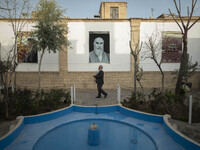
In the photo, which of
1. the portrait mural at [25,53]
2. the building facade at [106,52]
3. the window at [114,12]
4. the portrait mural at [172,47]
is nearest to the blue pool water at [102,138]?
the building facade at [106,52]

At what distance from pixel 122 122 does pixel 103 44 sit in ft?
25.9

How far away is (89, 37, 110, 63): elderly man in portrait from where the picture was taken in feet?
41.2

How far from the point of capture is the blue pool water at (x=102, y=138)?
4.59m

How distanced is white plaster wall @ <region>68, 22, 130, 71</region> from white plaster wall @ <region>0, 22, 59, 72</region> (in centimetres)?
127

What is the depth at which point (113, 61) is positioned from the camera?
496 inches

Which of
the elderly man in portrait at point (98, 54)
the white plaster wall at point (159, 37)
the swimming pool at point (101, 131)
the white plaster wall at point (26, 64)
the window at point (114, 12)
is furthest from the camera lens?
the window at point (114, 12)

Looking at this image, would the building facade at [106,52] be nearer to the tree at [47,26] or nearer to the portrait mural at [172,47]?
the portrait mural at [172,47]

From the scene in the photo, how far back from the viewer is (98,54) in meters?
12.6

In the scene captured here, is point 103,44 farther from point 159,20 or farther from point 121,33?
point 159,20

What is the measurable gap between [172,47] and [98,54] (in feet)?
20.0

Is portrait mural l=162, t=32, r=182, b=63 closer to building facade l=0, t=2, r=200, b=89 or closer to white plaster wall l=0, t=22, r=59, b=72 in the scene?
building facade l=0, t=2, r=200, b=89

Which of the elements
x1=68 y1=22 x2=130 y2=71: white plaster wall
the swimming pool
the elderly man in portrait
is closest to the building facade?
x1=68 y1=22 x2=130 y2=71: white plaster wall

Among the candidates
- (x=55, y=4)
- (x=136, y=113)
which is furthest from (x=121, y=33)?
(x=136, y=113)

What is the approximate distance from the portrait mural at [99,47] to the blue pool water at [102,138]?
714 cm
